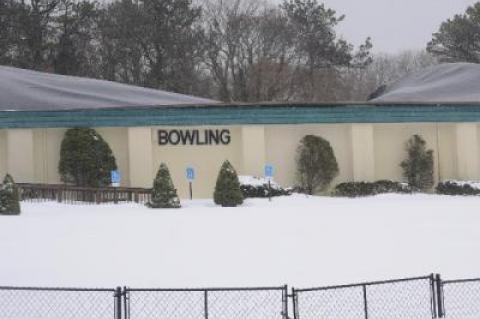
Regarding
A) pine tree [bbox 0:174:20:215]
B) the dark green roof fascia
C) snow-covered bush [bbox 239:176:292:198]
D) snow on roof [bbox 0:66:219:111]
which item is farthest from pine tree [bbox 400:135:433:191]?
pine tree [bbox 0:174:20:215]

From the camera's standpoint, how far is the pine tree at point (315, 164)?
25047mm

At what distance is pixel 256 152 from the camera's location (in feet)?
81.3

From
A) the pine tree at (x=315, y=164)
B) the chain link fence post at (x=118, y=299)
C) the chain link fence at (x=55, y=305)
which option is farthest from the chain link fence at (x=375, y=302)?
the pine tree at (x=315, y=164)

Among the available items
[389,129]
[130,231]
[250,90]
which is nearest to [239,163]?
[389,129]

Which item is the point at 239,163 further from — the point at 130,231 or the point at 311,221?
the point at 130,231

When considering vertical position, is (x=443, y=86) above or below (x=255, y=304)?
above

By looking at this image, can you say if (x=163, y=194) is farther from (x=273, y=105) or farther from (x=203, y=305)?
(x=203, y=305)

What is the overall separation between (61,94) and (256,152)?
9.10 metres

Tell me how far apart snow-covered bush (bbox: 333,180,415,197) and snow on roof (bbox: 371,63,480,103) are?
6.06 meters

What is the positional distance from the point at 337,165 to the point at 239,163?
12.8ft

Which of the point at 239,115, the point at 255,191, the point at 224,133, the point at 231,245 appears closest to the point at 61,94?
the point at 224,133

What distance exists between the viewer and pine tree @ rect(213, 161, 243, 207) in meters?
20.8

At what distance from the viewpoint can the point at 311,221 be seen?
1762cm

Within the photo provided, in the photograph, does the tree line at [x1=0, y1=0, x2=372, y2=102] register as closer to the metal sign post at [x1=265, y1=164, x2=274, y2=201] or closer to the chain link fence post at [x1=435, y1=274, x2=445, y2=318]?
the metal sign post at [x1=265, y1=164, x2=274, y2=201]
